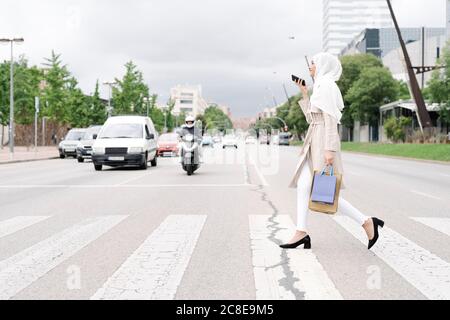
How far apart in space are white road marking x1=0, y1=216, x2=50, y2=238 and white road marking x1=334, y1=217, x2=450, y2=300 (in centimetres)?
430

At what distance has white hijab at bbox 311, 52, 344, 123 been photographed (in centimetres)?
600

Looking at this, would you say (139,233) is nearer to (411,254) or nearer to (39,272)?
(39,272)

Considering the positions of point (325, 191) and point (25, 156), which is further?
point (25, 156)

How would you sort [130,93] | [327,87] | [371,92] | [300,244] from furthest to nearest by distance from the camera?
[130,93] < [371,92] < [300,244] < [327,87]

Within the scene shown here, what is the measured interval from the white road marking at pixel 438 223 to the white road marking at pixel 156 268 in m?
3.14

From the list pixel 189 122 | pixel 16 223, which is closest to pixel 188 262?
pixel 16 223

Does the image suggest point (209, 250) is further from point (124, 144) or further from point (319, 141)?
point (124, 144)

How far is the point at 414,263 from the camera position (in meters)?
5.64

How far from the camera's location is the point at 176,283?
4773mm

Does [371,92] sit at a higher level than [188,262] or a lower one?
higher

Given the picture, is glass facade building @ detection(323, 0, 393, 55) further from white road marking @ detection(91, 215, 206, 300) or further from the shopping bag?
the shopping bag

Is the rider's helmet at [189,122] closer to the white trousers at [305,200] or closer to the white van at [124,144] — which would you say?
the white van at [124,144]

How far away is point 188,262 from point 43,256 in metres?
1.49

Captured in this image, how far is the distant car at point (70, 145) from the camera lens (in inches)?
1341
